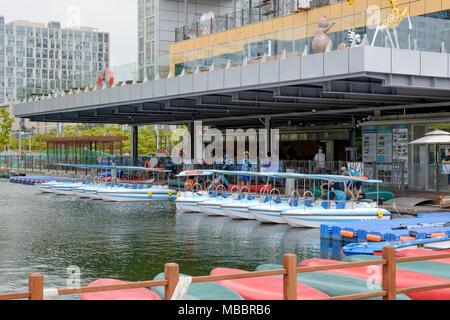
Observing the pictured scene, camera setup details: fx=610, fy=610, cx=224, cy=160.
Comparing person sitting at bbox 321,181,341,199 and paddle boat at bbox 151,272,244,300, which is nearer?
paddle boat at bbox 151,272,244,300

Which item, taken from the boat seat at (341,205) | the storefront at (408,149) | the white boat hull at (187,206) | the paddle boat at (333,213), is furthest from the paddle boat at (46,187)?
the boat seat at (341,205)

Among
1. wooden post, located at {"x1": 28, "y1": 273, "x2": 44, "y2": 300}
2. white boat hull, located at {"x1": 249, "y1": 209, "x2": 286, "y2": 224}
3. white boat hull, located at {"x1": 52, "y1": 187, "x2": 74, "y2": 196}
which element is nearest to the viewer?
wooden post, located at {"x1": 28, "y1": 273, "x2": 44, "y2": 300}

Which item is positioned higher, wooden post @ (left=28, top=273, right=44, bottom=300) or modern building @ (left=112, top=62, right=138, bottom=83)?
modern building @ (left=112, top=62, right=138, bottom=83)

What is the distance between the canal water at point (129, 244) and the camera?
58.7 ft

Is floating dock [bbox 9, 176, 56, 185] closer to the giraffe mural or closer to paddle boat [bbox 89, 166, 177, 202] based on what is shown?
paddle boat [bbox 89, 166, 177, 202]

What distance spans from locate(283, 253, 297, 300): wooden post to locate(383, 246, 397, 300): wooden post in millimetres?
1620

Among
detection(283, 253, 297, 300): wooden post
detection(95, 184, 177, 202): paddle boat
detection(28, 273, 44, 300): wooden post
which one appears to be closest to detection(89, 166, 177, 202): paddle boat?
detection(95, 184, 177, 202): paddle boat

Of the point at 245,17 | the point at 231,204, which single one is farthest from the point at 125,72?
the point at 245,17

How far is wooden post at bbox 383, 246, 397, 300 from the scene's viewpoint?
8898mm

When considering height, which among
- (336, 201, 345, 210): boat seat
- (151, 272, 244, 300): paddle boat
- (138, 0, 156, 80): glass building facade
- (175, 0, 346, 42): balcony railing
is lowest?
(151, 272, 244, 300): paddle boat

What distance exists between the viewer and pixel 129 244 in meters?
22.8
